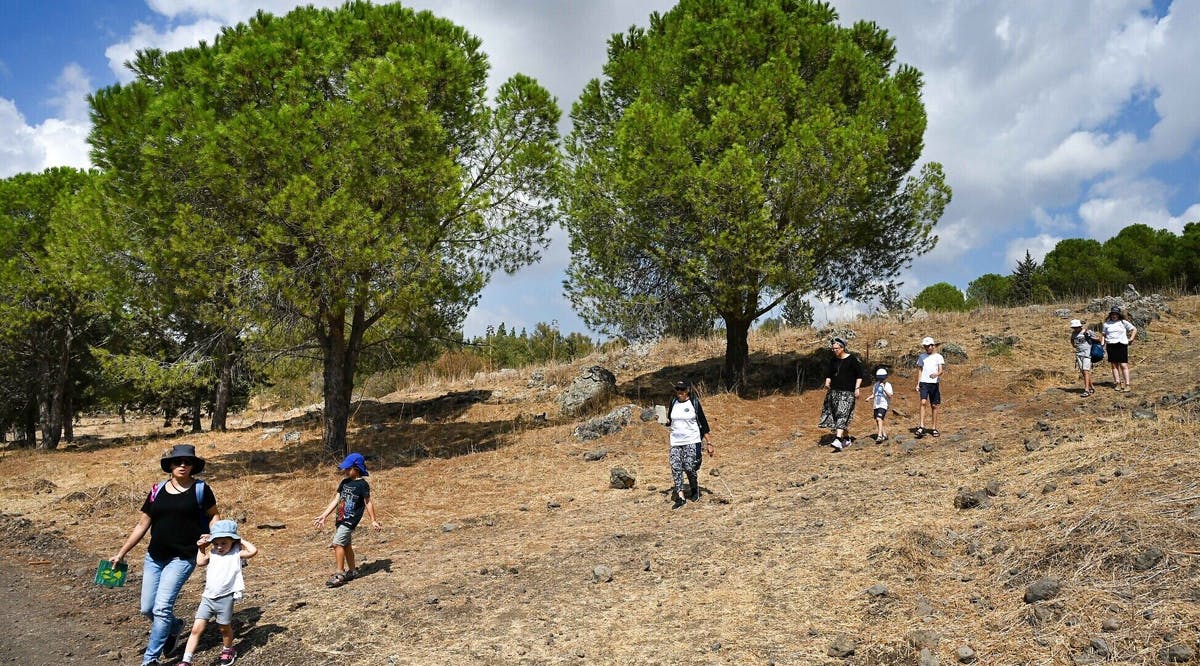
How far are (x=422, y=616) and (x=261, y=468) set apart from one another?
11.3 metres

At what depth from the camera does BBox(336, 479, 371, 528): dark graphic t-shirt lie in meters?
7.69

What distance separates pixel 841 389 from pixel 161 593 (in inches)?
398

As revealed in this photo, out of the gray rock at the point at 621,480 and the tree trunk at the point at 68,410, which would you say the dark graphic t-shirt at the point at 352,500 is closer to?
the gray rock at the point at 621,480

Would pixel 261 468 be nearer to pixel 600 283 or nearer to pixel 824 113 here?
pixel 600 283

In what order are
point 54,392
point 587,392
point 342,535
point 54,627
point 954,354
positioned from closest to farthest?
point 54,627
point 342,535
point 954,354
point 587,392
point 54,392

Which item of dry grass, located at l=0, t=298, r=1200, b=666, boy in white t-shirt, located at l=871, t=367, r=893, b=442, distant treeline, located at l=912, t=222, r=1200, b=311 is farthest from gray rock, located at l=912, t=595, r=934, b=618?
distant treeline, located at l=912, t=222, r=1200, b=311

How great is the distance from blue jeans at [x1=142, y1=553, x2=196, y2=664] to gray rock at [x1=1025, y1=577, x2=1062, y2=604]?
6460 millimetres

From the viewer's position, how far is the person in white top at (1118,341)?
43.9 feet

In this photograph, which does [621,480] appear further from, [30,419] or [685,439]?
[30,419]

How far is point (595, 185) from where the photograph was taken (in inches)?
684

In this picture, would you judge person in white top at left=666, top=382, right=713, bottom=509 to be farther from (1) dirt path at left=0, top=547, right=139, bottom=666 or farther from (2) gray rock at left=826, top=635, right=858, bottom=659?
(1) dirt path at left=0, top=547, right=139, bottom=666

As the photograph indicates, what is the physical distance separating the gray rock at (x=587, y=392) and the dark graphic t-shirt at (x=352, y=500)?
36.3 feet

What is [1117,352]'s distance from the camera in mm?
13617

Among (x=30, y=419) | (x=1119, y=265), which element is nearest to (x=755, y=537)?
(x=30, y=419)
